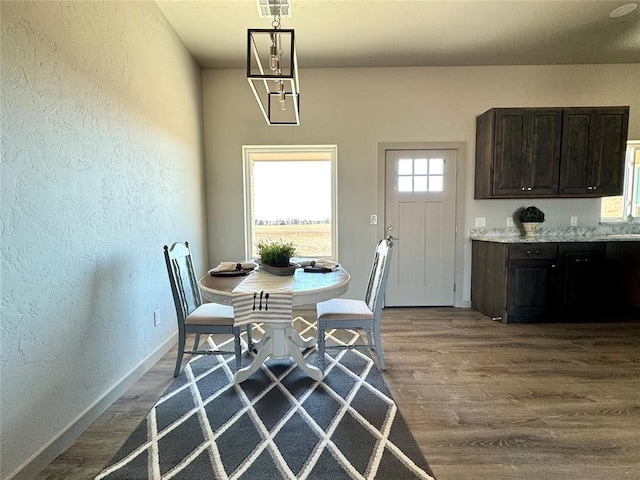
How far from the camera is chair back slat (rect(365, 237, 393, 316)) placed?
2367 millimetres

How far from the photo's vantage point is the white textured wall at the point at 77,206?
1.41 meters

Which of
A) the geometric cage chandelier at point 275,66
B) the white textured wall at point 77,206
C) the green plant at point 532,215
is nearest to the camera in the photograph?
the white textured wall at point 77,206

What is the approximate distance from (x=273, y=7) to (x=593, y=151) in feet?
12.1

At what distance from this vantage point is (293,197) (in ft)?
13.3

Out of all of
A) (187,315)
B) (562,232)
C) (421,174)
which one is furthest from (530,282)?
(187,315)

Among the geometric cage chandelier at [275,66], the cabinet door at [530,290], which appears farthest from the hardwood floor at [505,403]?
the geometric cage chandelier at [275,66]

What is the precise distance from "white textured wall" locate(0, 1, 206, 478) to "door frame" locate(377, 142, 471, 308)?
2.39 metres

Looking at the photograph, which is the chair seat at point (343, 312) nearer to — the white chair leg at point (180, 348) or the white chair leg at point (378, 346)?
the white chair leg at point (378, 346)

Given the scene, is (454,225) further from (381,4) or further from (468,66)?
(381,4)

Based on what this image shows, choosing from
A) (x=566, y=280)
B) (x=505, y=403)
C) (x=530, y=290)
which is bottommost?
(x=505, y=403)

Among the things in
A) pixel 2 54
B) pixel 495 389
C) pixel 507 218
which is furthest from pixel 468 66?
pixel 2 54

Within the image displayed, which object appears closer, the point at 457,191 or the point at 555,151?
the point at 555,151

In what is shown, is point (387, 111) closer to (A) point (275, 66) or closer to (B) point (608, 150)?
(A) point (275, 66)

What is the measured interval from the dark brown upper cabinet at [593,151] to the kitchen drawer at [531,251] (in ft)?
2.49
